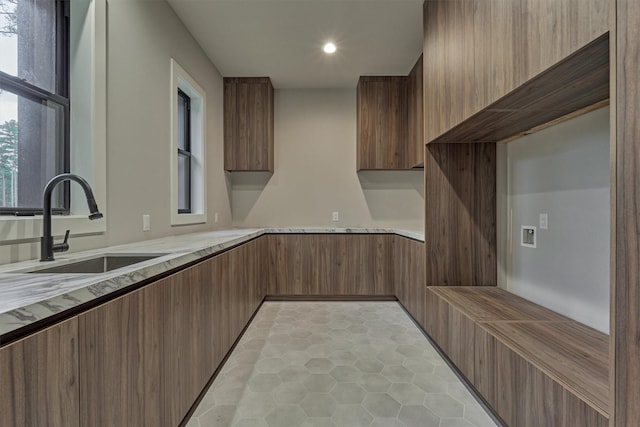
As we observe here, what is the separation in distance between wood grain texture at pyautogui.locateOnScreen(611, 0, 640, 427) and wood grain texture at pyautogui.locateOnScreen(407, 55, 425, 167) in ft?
7.60

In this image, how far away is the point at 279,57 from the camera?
3139mm

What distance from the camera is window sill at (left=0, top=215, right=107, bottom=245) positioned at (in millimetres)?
1176

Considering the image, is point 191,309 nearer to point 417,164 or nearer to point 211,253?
point 211,253

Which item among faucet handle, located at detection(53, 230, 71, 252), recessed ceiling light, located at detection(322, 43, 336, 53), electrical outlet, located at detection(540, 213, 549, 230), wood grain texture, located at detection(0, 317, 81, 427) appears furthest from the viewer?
recessed ceiling light, located at detection(322, 43, 336, 53)

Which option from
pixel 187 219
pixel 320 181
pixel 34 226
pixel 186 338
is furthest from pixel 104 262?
pixel 320 181

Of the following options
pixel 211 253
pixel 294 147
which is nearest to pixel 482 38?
pixel 211 253

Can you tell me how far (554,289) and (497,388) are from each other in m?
0.72

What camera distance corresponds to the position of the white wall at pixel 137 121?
67.8 inches

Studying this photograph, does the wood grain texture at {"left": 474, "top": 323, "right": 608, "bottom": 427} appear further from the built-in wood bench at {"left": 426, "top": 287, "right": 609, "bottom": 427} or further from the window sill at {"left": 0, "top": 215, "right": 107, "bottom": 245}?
the window sill at {"left": 0, "top": 215, "right": 107, "bottom": 245}

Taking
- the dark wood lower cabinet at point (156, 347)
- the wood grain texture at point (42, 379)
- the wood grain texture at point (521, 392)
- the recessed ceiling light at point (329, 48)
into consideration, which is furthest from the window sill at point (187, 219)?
the wood grain texture at point (521, 392)

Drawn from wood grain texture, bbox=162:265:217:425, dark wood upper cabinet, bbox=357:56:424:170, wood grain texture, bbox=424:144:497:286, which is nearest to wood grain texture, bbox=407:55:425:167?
dark wood upper cabinet, bbox=357:56:424:170

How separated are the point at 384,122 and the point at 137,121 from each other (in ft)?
8.47

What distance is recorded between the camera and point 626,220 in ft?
2.51

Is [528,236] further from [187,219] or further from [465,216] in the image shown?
[187,219]
